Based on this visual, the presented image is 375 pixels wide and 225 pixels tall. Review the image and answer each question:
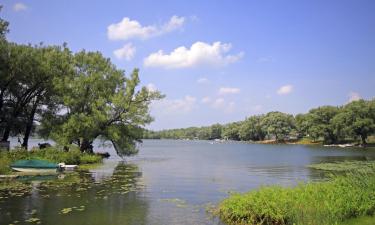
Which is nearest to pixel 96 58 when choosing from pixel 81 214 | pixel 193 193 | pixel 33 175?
pixel 33 175

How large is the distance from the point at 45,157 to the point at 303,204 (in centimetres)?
3115

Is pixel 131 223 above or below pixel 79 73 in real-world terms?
below

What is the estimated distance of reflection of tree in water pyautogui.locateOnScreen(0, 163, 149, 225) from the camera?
1694cm

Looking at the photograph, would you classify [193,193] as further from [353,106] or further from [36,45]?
[353,106]

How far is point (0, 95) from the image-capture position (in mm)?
45656

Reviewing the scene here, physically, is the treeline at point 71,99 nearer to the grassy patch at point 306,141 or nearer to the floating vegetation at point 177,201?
the floating vegetation at point 177,201

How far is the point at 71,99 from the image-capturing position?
159 feet

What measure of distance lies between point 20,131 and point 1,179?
72.0 ft

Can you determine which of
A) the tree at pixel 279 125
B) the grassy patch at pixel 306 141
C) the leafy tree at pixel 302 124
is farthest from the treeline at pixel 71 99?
the tree at pixel 279 125

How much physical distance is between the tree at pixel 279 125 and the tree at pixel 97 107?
13114 cm

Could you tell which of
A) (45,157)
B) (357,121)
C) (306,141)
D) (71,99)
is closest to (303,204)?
(45,157)

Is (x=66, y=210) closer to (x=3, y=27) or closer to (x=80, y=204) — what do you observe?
(x=80, y=204)

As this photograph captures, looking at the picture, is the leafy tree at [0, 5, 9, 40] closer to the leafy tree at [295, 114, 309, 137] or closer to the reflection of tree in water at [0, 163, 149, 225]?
the reflection of tree in water at [0, 163, 149, 225]

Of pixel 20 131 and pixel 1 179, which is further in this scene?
pixel 20 131
